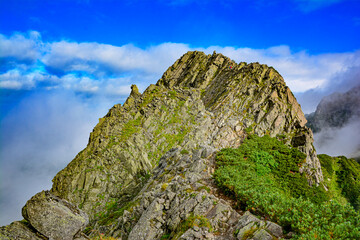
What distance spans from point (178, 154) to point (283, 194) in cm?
1556

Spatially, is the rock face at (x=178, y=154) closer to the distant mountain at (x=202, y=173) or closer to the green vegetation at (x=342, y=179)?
the distant mountain at (x=202, y=173)

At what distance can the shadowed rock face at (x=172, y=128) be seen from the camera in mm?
38250

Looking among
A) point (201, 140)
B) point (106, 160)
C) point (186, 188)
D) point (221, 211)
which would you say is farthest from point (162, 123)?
point (221, 211)

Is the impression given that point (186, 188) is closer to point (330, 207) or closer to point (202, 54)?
point (330, 207)

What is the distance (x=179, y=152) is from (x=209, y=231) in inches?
769

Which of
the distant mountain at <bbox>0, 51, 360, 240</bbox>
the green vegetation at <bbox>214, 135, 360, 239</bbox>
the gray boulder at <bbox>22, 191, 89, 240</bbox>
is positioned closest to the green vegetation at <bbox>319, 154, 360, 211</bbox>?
the distant mountain at <bbox>0, 51, 360, 240</bbox>

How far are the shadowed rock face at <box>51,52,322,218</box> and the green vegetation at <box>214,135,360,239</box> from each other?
4.64 m

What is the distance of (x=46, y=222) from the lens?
11672 millimetres

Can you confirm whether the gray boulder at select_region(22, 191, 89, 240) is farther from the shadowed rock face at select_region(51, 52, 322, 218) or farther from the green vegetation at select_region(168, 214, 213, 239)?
the shadowed rock face at select_region(51, 52, 322, 218)

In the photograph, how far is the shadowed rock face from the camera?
38250mm

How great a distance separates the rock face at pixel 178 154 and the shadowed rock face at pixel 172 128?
19 cm

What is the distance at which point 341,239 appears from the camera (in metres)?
9.25

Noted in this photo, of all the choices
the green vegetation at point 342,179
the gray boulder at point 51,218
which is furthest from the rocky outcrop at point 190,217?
the green vegetation at point 342,179

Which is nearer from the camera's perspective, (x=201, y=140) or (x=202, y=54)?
(x=201, y=140)
